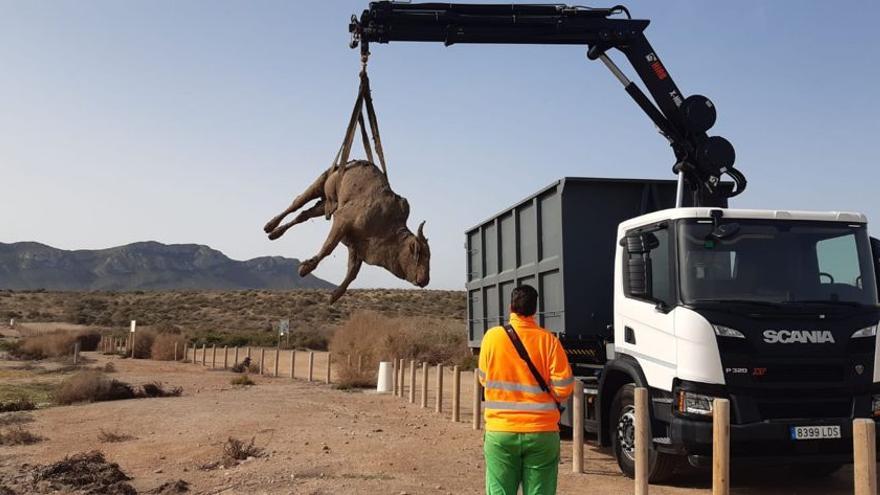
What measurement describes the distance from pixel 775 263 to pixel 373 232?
13.8 feet

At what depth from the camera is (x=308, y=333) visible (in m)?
52.2

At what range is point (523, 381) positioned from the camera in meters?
5.16

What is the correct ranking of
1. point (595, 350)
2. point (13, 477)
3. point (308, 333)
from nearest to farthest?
point (13, 477), point (595, 350), point (308, 333)

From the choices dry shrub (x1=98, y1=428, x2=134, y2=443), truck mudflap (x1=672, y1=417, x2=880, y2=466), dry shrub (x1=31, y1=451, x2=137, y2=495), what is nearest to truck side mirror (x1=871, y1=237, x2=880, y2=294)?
truck mudflap (x1=672, y1=417, x2=880, y2=466)

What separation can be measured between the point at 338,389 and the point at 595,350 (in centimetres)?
1262

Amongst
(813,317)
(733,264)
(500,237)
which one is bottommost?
(813,317)

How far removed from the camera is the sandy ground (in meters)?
8.80

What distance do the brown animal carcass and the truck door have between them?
7.29ft

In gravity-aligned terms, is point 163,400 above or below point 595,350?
below

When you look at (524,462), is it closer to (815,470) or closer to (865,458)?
(865,458)

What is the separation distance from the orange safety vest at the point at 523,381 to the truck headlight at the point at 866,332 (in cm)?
402

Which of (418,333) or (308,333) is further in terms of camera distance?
(308,333)

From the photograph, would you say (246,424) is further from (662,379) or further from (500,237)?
(662,379)

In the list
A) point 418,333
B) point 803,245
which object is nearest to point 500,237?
point 803,245
